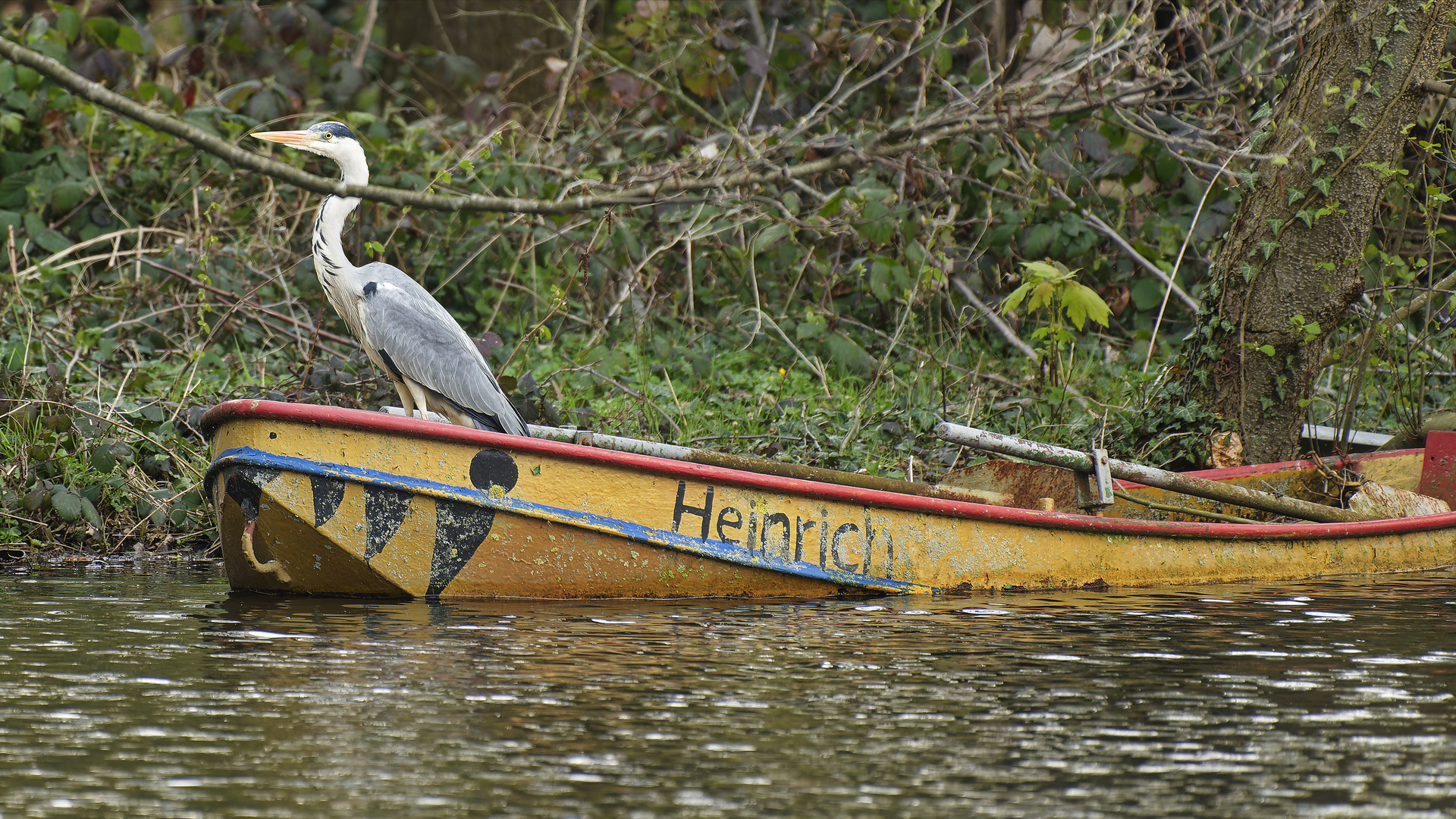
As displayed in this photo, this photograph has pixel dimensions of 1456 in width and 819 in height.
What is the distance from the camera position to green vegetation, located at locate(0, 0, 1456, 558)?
8188 millimetres

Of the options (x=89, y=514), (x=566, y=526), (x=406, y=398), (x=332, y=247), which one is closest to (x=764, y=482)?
(x=566, y=526)

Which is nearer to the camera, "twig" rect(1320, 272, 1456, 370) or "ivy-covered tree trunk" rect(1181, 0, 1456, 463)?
"ivy-covered tree trunk" rect(1181, 0, 1456, 463)

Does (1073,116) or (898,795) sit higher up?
(1073,116)

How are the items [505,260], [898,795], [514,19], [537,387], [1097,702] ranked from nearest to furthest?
1. [898,795]
2. [1097,702]
3. [537,387]
4. [505,260]
5. [514,19]

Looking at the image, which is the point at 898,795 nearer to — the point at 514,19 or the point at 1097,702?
the point at 1097,702

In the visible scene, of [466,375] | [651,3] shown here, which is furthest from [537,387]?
[651,3]

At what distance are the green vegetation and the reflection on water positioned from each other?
8.50 feet

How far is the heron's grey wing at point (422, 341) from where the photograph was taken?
5.99 metres

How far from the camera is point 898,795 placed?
10.1 ft

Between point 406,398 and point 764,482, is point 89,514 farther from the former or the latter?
point 764,482

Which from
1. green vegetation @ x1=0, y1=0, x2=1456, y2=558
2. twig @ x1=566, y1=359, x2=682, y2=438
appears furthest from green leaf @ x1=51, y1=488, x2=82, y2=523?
twig @ x1=566, y1=359, x2=682, y2=438

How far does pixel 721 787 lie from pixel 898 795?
0.36 metres

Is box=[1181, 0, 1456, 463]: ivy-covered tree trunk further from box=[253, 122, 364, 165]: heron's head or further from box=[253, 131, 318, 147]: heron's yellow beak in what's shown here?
box=[253, 131, 318, 147]: heron's yellow beak

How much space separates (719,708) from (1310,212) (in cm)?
516
